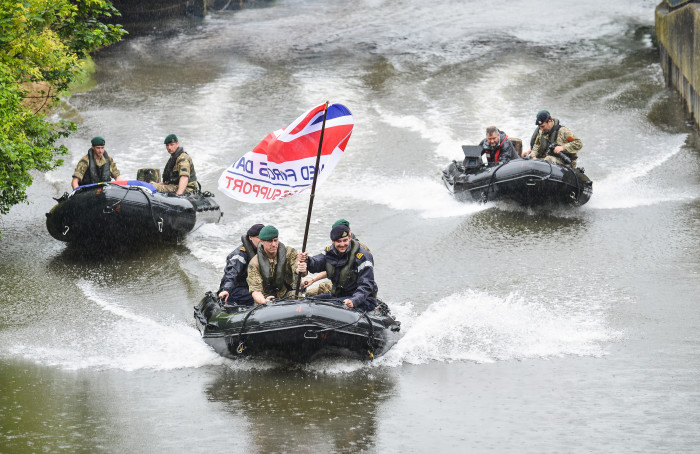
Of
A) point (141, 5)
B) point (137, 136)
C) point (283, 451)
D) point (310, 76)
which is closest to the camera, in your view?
point (283, 451)

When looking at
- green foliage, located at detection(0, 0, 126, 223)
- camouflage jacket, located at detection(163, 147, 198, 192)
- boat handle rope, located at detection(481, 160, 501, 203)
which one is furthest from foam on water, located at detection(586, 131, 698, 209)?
green foliage, located at detection(0, 0, 126, 223)

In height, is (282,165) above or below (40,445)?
above

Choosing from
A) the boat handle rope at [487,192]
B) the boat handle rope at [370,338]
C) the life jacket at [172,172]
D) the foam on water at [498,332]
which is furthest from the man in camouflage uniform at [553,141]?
the boat handle rope at [370,338]

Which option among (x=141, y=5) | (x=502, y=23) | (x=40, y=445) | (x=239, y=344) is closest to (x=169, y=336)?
(x=239, y=344)

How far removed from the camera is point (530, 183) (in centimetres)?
1472

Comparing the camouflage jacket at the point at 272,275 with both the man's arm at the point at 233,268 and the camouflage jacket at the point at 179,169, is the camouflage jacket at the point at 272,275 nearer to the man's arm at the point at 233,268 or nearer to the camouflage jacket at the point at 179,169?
the man's arm at the point at 233,268

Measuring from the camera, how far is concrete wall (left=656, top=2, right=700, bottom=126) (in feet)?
62.3

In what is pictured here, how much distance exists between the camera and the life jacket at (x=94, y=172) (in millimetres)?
14141

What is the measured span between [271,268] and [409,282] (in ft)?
9.70

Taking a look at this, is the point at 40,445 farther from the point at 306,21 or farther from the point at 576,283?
the point at 306,21

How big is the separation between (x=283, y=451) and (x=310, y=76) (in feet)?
63.7

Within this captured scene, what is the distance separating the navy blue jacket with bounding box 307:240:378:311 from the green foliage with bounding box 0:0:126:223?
4815 millimetres

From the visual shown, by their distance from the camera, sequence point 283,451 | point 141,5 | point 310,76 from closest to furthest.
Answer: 1. point 283,451
2. point 310,76
3. point 141,5

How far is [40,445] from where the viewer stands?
7.47 m
